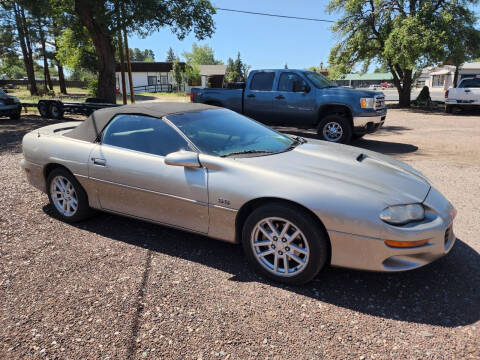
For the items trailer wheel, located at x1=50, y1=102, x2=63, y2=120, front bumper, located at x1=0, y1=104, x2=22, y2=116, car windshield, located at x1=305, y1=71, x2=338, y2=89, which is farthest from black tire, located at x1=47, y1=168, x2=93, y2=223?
front bumper, located at x1=0, y1=104, x2=22, y2=116

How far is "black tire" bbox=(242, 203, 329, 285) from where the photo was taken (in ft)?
9.32

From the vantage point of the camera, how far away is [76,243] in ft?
12.8

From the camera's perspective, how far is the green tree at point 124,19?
15086 millimetres

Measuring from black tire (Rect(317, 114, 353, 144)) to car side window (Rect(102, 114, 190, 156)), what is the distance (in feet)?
20.3

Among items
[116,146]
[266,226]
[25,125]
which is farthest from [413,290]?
[25,125]

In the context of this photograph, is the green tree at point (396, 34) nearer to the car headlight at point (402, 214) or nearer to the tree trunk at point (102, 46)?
the tree trunk at point (102, 46)

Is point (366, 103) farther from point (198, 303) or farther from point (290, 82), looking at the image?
point (198, 303)

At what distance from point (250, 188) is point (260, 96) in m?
7.38

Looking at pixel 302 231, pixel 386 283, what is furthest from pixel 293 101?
pixel 302 231

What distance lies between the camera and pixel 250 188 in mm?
3059

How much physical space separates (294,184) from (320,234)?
45 centimetres

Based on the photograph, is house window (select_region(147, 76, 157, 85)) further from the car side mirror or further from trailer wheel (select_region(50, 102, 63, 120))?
the car side mirror

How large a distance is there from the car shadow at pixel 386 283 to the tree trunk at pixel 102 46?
14464mm

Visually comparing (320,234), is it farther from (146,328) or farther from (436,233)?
(146,328)
